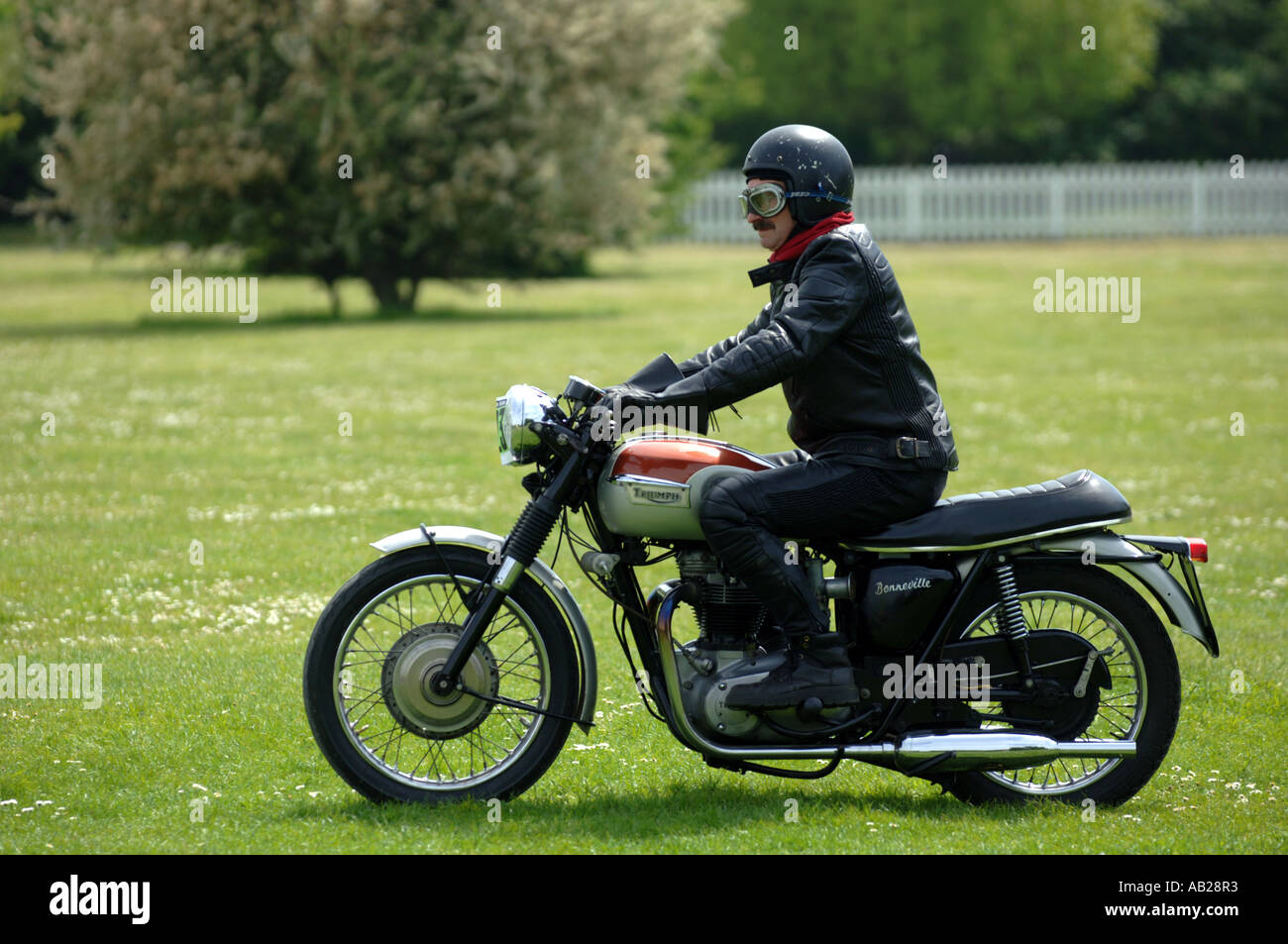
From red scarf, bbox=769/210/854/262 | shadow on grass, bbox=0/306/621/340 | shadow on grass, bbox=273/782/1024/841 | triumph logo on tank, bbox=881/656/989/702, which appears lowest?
shadow on grass, bbox=273/782/1024/841

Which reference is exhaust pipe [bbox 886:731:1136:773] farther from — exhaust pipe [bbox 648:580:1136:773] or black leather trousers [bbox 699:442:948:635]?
black leather trousers [bbox 699:442:948:635]

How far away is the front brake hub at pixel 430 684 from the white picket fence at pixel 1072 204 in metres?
36.0

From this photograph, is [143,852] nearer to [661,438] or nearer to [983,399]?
[661,438]

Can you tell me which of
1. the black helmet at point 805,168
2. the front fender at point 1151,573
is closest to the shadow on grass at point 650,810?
the front fender at point 1151,573

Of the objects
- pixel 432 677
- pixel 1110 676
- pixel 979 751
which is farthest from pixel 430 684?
pixel 1110 676

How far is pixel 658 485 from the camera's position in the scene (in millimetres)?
5324

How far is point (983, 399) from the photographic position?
17.3m

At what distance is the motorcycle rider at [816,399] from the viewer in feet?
17.2

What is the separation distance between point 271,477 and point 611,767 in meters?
7.45

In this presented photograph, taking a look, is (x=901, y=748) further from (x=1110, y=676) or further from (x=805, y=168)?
(x=805, y=168)

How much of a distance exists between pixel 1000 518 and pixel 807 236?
114 cm

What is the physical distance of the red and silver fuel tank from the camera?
210 inches

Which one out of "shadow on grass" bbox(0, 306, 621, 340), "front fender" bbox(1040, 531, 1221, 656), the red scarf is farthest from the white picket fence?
"front fender" bbox(1040, 531, 1221, 656)

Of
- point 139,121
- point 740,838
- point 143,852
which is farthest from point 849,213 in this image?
point 139,121
